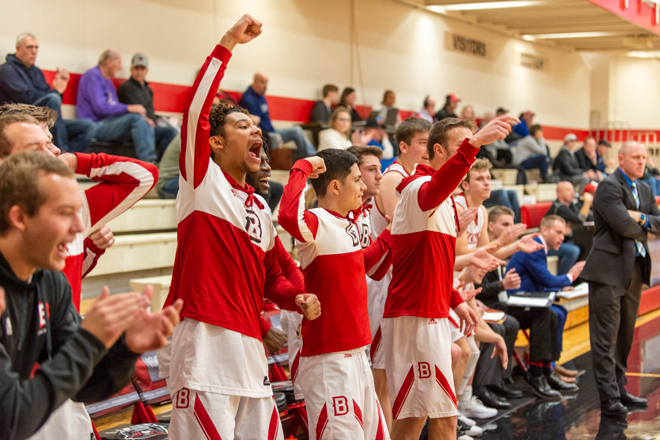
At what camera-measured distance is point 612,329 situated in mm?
5180

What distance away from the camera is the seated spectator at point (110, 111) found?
23.7 feet

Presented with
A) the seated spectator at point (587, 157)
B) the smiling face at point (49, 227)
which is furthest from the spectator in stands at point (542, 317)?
the seated spectator at point (587, 157)

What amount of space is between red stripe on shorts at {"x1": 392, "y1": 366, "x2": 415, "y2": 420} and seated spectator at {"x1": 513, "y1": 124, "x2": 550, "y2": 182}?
442 inches

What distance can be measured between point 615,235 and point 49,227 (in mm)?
4726

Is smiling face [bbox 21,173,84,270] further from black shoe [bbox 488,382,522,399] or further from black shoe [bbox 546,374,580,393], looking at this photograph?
black shoe [bbox 546,374,580,393]

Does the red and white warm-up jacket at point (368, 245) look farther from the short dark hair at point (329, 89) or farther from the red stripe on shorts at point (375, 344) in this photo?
the short dark hair at point (329, 89)

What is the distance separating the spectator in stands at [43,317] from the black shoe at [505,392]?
4376 mm

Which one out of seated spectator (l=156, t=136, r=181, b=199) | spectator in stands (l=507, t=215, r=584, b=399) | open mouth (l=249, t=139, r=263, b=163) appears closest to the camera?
open mouth (l=249, t=139, r=263, b=163)

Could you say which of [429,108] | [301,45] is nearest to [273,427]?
[301,45]

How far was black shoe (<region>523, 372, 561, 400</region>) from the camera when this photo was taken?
5466 millimetres

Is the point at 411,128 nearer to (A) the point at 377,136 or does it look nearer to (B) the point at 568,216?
(A) the point at 377,136

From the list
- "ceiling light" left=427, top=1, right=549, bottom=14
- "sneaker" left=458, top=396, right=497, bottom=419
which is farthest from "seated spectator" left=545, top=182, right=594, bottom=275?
"ceiling light" left=427, top=1, right=549, bottom=14

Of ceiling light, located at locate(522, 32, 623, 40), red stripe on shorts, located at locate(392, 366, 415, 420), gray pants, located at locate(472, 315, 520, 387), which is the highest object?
ceiling light, located at locate(522, 32, 623, 40)

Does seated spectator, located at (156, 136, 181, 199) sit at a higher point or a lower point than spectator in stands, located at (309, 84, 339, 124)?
lower
